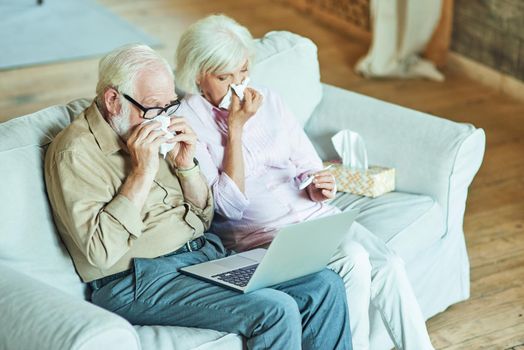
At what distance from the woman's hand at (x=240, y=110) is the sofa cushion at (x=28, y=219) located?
1.78 ft

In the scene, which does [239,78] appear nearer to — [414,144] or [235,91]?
[235,91]

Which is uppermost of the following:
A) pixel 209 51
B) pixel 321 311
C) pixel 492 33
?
pixel 209 51

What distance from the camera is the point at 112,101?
226 cm

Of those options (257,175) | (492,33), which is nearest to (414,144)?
(257,175)

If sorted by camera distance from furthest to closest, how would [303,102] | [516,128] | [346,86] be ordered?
[346,86] < [516,128] < [303,102]

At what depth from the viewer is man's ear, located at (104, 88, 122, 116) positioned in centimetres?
226

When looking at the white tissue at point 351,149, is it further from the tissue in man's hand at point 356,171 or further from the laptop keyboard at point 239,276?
the laptop keyboard at point 239,276

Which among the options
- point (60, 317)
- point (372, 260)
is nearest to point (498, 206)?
point (372, 260)

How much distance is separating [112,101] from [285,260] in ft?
1.96

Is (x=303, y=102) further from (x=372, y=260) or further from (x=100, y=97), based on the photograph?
(x=100, y=97)

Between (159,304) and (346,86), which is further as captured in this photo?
(346,86)

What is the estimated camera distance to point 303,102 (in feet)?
9.91

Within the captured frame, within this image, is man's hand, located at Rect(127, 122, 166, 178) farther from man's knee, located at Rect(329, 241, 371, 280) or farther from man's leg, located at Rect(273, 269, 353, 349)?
man's knee, located at Rect(329, 241, 371, 280)

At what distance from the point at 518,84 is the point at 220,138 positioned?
2551 mm
